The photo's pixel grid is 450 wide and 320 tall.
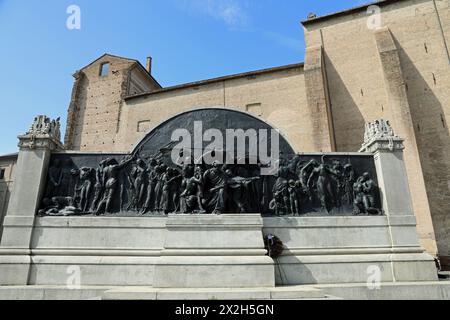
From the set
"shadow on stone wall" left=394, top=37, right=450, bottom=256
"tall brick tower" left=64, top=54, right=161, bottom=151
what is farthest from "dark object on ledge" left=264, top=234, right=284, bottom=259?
"tall brick tower" left=64, top=54, right=161, bottom=151

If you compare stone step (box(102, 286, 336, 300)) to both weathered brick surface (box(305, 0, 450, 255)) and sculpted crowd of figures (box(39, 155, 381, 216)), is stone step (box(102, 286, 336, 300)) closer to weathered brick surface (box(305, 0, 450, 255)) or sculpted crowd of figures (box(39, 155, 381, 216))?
sculpted crowd of figures (box(39, 155, 381, 216))

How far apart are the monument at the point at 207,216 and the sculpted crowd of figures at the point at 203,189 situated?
0.03m

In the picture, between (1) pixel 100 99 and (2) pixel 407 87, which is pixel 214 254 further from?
(1) pixel 100 99

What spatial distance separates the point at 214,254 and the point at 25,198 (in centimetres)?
605

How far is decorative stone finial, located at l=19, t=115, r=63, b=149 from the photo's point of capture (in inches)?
399

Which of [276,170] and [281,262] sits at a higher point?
[276,170]

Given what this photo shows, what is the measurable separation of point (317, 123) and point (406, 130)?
5524 millimetres

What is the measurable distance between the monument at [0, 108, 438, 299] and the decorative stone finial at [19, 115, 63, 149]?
0.11 feet

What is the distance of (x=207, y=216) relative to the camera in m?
9.01

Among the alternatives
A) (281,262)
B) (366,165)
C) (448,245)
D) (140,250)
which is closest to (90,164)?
(140,250)

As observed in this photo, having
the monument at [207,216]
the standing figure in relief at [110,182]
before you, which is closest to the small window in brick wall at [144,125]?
the monument at [207,216]

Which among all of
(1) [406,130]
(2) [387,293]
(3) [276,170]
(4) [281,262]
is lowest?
(2) [387,293]
